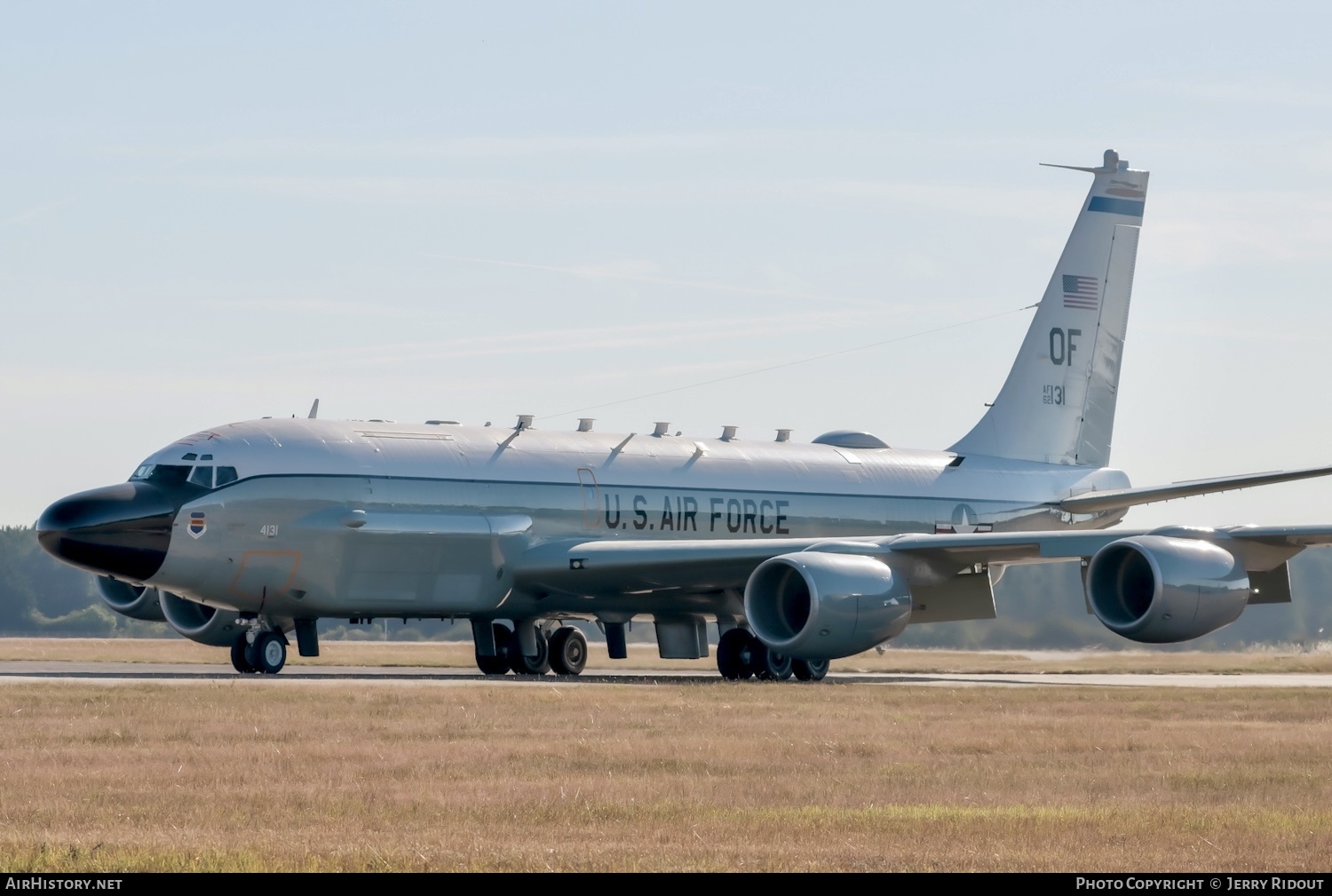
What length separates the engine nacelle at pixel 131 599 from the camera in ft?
105

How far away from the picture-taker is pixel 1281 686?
89.9ft

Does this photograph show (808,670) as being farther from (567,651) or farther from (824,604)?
(567,651)

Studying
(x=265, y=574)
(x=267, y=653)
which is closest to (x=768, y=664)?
(x=267, y=653)

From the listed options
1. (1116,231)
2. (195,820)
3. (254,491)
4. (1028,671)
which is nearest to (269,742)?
(195,820)

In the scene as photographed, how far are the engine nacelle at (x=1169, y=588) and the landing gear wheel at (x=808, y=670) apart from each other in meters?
5.27

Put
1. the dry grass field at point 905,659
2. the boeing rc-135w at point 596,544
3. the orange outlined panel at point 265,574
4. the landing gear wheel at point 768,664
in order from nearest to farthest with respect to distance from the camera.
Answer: the boeing rc-135w at point 596,544, the orange outlined panel at point 265,574, the landing gear wheel at point 768,664, the dry grass field at point 905,659

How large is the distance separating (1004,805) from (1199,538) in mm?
15284

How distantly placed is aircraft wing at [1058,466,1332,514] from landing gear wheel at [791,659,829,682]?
26.1ft

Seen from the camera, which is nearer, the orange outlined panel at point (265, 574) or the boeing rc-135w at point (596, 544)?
the boeing rc-135w at point (596, 544)

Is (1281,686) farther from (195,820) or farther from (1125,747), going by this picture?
(195,820)

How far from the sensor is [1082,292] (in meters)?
41.5

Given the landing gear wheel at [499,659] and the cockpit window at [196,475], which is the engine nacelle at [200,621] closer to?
the cockpit window at [196,475]

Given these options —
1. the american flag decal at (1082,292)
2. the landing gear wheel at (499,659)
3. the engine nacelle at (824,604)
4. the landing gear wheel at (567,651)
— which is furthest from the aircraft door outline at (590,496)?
the american flag decal at (1082,292)

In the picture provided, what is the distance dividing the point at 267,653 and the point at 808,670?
8.48 m
